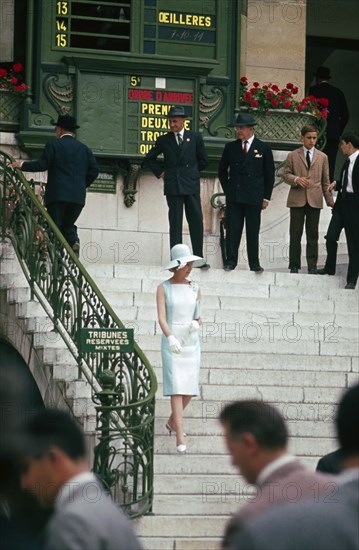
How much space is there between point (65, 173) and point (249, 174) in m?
2.28

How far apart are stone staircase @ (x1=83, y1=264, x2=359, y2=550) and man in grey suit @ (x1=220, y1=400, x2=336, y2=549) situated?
6.27 metres

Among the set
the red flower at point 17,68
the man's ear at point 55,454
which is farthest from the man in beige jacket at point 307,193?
the man's ear at point 55,454

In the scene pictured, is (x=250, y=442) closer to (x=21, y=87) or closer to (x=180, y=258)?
(x=180, y=258)

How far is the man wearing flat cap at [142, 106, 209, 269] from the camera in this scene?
17.8 m

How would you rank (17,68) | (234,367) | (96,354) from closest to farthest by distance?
(96,354) < (234,367) < (17,68)

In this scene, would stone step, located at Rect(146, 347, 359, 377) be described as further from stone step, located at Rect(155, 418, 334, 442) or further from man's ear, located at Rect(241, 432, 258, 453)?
man's ear, located at Rect(241, 432, 258, 453)

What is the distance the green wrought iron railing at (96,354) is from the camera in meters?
12.5

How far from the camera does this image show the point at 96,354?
1384 cm

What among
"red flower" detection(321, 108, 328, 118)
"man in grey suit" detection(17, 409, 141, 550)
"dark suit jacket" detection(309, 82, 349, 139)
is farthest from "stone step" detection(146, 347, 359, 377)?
"man in grey suit" detection(17, 409, 141, 550)

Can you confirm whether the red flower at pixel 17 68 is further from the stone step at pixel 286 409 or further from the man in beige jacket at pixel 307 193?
the stone step at pixel 286 409

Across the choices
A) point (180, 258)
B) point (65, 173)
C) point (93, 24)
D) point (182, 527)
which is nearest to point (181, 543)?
point (182, 527)

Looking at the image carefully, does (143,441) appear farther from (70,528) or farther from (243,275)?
(70,528)

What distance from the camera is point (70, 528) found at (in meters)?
5.43

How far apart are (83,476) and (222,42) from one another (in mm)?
15820
